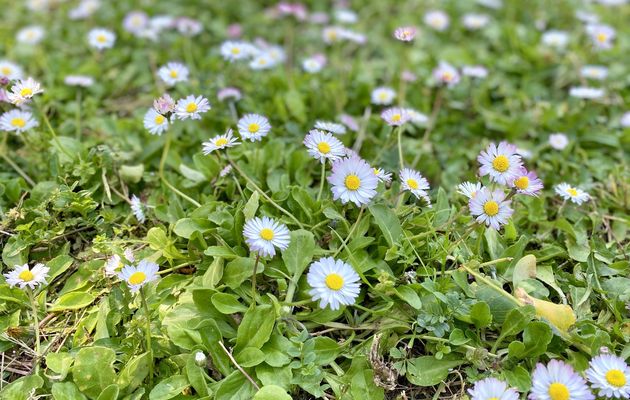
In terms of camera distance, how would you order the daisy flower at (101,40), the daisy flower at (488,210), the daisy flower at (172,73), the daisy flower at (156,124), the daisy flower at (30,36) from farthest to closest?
the daisy flower at (30,36) < the daisy flower at (101,40) < the daisy flower at (172,73) < the daisy flower at (156,124) < the daisy flower at (488,210)

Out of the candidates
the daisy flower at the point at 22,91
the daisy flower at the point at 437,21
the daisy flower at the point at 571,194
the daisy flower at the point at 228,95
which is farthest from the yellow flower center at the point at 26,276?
the daisy flower at the point at 437,21

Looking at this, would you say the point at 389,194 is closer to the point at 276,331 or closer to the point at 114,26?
the point at 276,331

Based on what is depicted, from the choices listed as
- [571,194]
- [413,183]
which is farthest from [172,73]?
[571,194]

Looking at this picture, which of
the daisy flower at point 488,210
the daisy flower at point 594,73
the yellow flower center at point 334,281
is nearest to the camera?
the yellow flower center at point 334,281

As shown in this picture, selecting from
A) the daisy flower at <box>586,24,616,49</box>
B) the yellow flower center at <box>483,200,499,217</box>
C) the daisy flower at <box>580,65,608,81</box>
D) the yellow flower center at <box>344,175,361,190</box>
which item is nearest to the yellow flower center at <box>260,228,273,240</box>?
the yellow flower center at <box>344,175,361,190</box>

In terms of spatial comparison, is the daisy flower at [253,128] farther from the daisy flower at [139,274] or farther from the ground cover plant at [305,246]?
the daisy flower at [139,274]

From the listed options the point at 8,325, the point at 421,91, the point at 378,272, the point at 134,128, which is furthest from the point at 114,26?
the point at 378,272

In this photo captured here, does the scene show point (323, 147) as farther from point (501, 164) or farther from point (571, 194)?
point (571, 194)
